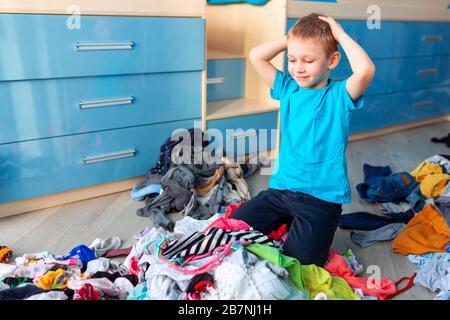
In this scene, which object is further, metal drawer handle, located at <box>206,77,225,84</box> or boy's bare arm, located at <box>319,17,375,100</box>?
metal drawer handle, located at <box>206,77,225,84</box>

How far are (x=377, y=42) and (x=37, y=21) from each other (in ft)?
5.59

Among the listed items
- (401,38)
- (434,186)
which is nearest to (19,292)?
(434,186)

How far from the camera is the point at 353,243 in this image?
142 centimetres

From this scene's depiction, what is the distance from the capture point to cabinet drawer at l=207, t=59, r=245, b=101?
2.00 metres

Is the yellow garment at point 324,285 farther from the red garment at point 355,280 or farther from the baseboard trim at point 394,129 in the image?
the baseboard trim at point 394,129

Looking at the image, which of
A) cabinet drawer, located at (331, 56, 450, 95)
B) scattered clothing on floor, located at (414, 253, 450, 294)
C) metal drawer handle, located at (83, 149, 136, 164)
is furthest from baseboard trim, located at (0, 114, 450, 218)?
cabinet drawer, located at (331, 56, 450, 95)

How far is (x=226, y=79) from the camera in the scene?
2.10 metres

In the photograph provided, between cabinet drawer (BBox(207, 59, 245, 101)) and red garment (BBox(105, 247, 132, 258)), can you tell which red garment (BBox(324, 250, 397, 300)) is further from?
cabinet drawer (BBox(207, 59, 245, 101))

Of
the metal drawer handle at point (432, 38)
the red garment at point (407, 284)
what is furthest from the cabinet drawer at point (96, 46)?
the metal drawer handle at point (432, 38)

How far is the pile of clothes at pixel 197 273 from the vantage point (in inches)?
38.4

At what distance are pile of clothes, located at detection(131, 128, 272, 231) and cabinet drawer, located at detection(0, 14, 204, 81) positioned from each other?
1.05 feet
